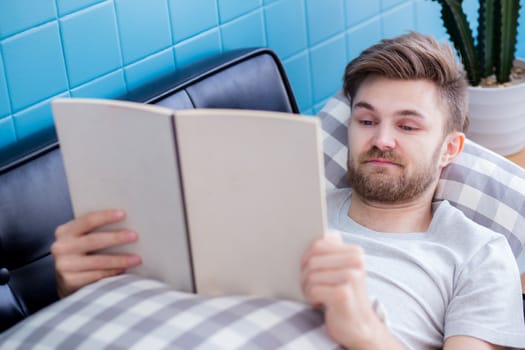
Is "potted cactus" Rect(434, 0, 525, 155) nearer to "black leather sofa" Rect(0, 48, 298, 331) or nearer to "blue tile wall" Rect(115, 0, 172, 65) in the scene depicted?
"blue tile wall" Rect(115, 0, 172, 65)

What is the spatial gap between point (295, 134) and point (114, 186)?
0.32m

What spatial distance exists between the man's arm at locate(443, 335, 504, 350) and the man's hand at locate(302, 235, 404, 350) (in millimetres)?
264

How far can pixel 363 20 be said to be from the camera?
2.28 m

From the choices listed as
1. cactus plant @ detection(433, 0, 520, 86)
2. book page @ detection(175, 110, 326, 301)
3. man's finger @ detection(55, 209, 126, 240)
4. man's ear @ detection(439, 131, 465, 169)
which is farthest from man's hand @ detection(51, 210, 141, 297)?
cactus plant @ detection(433, 0, 520, 86)

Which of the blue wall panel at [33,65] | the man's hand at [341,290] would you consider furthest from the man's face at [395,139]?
the blue wall panel at [33,65]

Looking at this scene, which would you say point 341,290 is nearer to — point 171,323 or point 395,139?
point 171,323

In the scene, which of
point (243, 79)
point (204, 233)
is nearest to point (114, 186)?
point (204, 233)

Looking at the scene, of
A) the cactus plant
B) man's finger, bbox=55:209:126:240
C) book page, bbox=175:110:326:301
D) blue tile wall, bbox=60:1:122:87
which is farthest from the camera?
the cactus plant

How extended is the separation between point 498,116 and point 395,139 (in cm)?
75

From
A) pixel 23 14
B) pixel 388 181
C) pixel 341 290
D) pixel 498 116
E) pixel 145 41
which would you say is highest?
pixel 23 14

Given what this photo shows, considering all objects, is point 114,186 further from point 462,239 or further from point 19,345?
point 462,239

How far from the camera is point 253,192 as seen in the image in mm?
1026

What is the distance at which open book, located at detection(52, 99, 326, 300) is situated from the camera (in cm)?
99

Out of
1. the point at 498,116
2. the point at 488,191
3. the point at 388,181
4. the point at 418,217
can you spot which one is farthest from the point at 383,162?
the point at 498,116
